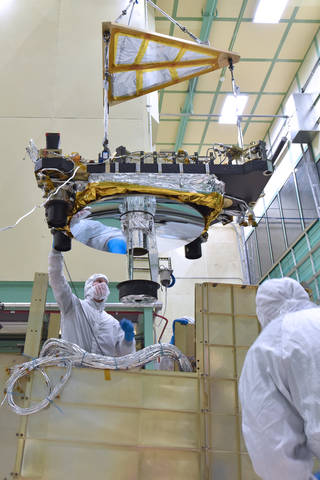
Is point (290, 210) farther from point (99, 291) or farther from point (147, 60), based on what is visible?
point (99, 291)

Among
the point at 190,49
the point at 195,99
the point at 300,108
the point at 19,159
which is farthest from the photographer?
the point at 195,99

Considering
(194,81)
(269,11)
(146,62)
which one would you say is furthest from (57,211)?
(194,81)

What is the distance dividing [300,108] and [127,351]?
20.6 ft

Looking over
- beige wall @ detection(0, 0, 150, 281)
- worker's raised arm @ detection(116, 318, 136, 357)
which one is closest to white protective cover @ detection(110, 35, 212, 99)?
worker's raised arm @ detection(116, 318, 136, 357)

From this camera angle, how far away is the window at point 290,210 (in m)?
8.60

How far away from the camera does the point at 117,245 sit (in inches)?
132

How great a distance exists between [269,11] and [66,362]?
7814 mm

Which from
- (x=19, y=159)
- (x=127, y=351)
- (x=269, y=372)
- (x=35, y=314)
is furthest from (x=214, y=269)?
(x=269, y=372)

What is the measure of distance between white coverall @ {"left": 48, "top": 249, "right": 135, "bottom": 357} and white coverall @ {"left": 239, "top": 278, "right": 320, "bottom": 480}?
1.79 meters

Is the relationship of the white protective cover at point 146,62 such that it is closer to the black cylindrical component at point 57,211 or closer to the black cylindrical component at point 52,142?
the black cylindrical component at point 52,142

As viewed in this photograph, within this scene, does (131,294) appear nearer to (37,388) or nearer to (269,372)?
(37,388)

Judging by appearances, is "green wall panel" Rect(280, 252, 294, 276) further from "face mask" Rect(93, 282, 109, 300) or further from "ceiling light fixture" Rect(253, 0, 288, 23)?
"face mask" Rect(93, 282, 109, 300)

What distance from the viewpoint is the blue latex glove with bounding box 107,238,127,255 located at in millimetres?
3332

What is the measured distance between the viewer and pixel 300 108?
825 cm
